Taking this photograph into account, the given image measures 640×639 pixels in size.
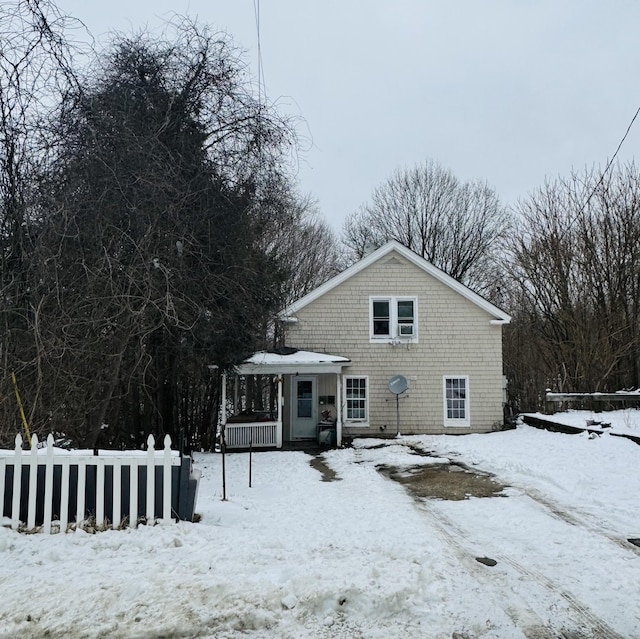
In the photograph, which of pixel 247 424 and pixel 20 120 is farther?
pixel 247 424

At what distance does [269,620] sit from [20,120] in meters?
6.40

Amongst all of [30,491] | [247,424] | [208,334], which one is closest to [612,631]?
[30,491]

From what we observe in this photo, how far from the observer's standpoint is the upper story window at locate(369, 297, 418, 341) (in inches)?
709

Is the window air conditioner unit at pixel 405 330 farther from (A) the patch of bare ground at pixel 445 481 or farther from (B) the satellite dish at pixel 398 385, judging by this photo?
(A) the patch of bare ground at pixel 445 481

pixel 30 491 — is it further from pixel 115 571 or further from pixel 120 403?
pixel 120 403

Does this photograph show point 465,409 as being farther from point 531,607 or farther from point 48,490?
point 48,490

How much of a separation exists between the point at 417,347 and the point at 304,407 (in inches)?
161

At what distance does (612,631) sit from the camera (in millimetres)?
3688

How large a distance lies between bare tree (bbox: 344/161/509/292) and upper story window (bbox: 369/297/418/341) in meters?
14.3

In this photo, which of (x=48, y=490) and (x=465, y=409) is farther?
(x=465, y=409)

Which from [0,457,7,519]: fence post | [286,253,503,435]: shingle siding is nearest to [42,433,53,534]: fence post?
[0,457,7,519]: fence post

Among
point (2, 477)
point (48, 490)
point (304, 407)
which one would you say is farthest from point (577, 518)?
point (304, 407)

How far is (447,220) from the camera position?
32.2 meters

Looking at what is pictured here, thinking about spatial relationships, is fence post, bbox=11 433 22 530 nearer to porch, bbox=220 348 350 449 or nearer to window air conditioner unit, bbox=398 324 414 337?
porch, bbox=220 348 350 449
